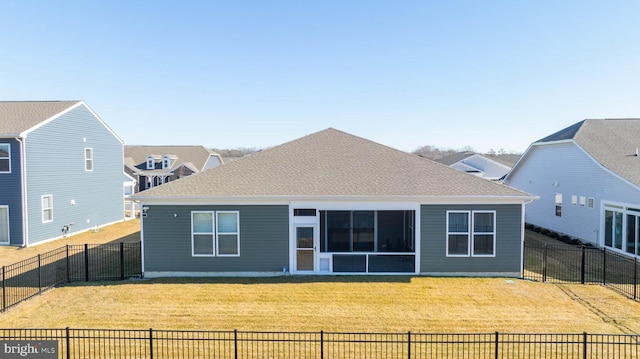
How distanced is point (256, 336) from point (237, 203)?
217 inches

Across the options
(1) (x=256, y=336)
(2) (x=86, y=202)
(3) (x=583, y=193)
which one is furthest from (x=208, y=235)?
(3) (x=583, y=193)

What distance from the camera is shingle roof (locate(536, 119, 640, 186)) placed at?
56.9ft

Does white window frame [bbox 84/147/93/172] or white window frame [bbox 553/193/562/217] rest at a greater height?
white window frame [bbox 84/147/93/172]

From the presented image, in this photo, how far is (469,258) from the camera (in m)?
13.3

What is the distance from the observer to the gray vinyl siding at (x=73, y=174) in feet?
65.0

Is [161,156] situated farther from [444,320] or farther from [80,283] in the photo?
[444,320]

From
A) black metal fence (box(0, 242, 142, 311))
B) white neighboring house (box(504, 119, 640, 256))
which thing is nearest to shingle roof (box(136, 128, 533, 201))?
black metal fence (box(0, 242, 142, 311))

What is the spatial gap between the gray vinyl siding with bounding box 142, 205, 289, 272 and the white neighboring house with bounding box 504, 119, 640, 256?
14.9 m

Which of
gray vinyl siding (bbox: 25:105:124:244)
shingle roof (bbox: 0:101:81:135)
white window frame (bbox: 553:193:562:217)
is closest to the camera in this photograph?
shingle roof (bbox: 0:101:81:135)

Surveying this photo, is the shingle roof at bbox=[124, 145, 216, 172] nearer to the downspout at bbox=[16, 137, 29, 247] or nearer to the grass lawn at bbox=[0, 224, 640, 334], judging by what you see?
the downspout at bbox=[16, 137, 29, 247]

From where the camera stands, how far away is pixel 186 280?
42.8 feet

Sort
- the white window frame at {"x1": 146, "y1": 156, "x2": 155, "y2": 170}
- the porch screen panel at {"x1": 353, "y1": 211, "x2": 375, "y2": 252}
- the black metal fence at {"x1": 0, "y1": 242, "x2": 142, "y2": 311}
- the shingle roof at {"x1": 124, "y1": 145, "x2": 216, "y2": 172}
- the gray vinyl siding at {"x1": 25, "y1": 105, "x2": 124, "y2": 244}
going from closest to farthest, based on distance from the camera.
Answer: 1. the black metal fence at {"x1": 0, "y1": 242, "x2": 142, "y2": 311}
2. the porch screen panel at {"x1": 353, "y1": 211, "x2": 375, "y2": 252}
3. the gray vinyl siding at {"x1": 25, "y1": 105, "x2": 124, "y2": 244}
4. the white window frame at {"x1": 146, "y1": 156, "x2": 155, "y2": 170}
5. the shingle roof at {"x1": 124, "y1": 145, "x2": 216, "y2": 172}

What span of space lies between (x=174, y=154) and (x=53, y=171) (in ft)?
94.2

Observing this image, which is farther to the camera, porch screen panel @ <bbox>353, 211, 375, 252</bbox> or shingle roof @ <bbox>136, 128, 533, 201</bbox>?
porch screen panel @ <bbox>353, 211, 375, 252</bbox>
